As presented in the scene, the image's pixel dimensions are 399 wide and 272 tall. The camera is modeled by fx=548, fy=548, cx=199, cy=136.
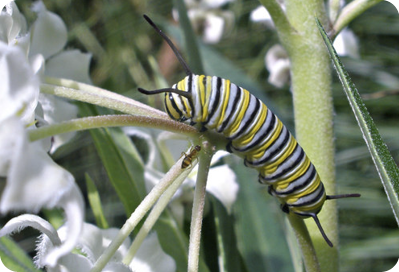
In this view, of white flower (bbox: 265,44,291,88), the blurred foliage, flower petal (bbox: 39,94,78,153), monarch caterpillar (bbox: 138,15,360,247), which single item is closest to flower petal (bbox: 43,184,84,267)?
monarch caterpillar (bbox: 138,15,360,247)

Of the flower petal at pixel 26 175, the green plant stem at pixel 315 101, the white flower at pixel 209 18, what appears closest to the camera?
the flower petal at pixel 26 175

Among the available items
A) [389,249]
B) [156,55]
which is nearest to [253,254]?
[389,249]

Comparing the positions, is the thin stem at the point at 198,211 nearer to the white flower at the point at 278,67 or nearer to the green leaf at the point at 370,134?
the green leaf at the point at 370,134

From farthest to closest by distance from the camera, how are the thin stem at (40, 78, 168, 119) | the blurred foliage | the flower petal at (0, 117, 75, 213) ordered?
the blurred foliage, the thin stem at (40, 78, 168, 119), the flower petal at (0, 117, 75, 213)

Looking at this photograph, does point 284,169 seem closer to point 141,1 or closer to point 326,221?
point 326,221

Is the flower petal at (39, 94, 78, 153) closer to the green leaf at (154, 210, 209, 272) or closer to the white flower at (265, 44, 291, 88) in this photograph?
the green leaf at (154, 210, 209, 272)

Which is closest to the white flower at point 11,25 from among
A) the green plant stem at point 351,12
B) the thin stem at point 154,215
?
the thin stem at point 154,215
